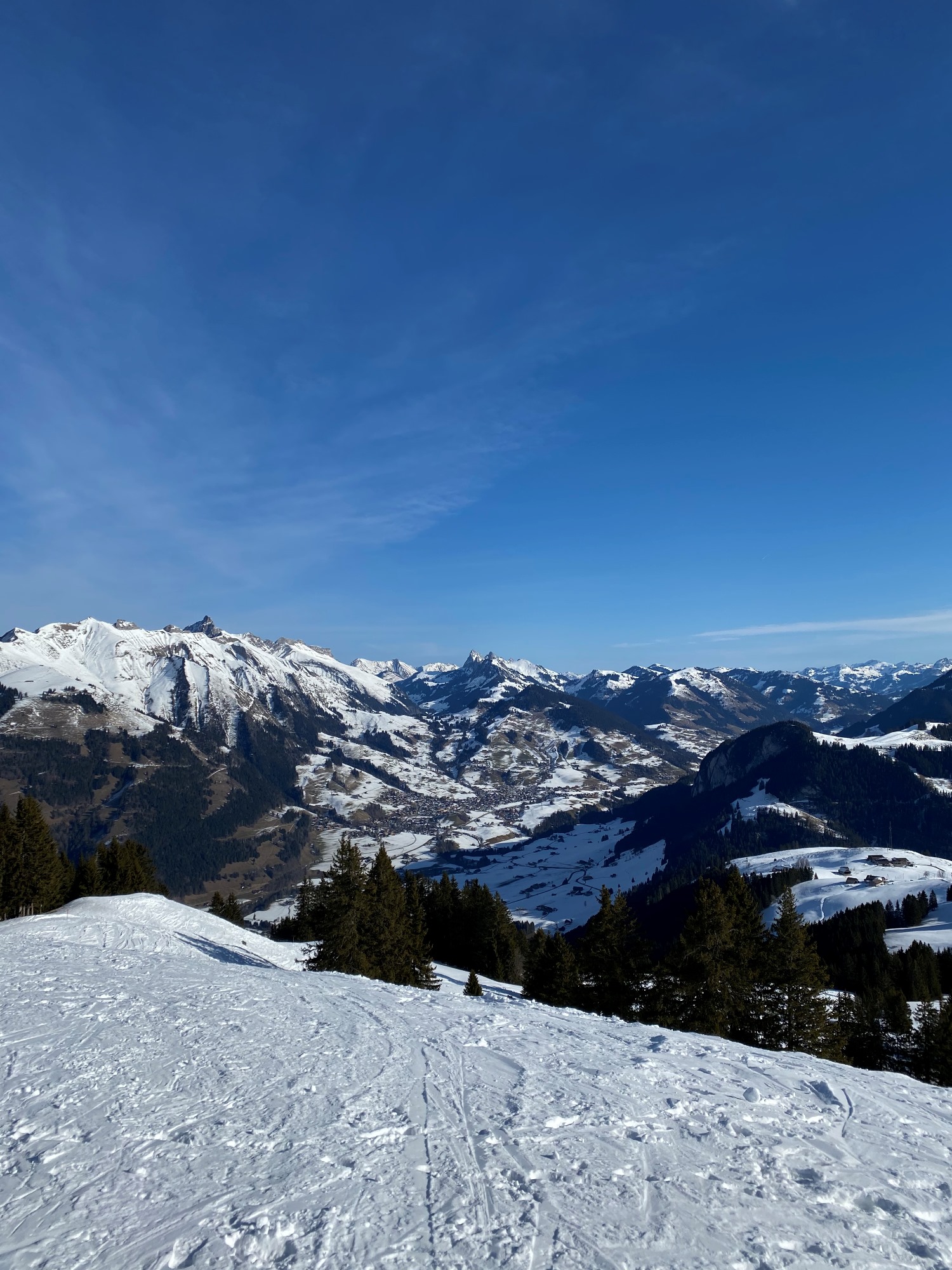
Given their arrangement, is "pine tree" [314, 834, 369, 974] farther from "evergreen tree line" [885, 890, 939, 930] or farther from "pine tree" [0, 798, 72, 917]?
"evergreen tree line" [885, 890, 939, 930]

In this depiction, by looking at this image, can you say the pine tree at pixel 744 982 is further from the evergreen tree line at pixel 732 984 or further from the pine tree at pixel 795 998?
the pine tree at pixel 795 998

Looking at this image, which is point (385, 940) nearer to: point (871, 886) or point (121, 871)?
point (121, 871)

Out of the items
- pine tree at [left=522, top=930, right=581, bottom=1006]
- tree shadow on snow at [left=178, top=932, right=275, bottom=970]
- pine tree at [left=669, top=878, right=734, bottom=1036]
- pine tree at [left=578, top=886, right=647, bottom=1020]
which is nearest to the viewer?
pine tree at [left=669, top=878, right=734, bottom=1036]

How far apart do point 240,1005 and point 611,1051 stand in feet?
37.2

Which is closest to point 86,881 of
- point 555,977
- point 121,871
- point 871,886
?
point 121,871

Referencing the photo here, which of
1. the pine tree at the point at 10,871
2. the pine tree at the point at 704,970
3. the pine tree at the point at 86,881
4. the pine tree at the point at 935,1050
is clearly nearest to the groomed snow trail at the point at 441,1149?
the pine tree at the point at 704,970

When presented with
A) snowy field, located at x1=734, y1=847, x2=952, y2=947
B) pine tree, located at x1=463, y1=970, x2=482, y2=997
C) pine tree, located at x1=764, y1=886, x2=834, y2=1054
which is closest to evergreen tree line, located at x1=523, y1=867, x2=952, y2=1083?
pine tree, located at x1=764, y1=886, x2=834, y2=1054

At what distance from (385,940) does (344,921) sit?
350 centimetres

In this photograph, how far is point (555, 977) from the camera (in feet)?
131

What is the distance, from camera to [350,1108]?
11.5 m

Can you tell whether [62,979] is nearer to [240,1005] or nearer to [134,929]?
[240,1005]

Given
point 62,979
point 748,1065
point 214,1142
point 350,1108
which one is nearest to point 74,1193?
point 214,1142

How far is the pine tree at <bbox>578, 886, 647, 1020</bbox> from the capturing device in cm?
3506

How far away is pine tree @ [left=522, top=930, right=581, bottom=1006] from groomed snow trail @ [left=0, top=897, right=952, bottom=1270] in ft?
71.3
